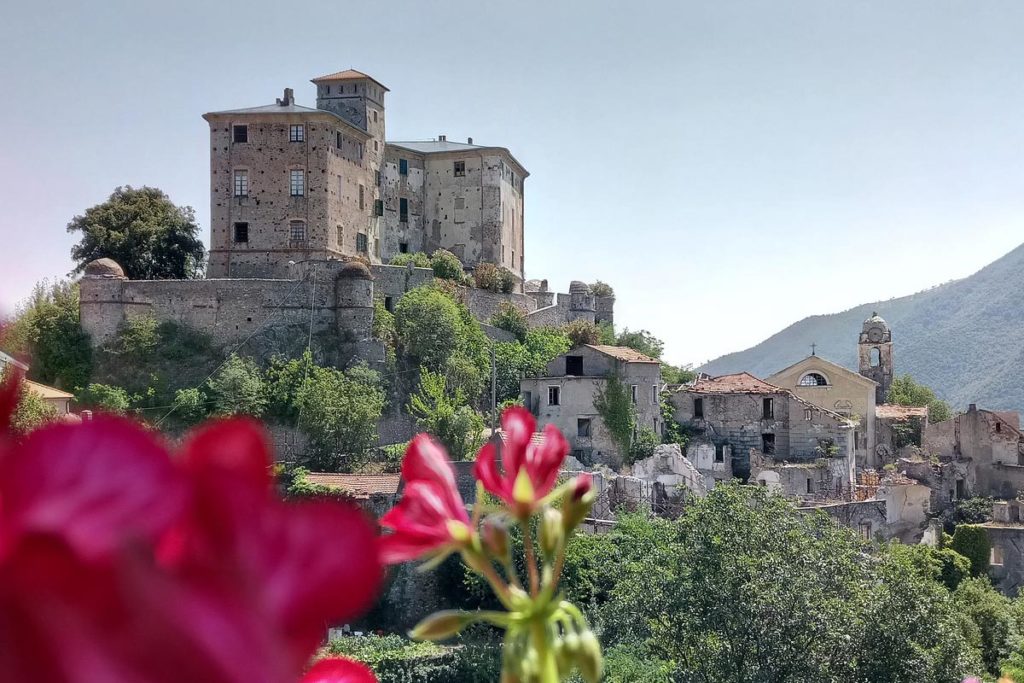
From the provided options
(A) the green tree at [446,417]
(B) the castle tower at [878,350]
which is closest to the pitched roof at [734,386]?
(A) the green tree at [446,417]

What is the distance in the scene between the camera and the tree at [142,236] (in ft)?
139

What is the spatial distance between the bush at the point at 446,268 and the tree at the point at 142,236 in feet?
31.5

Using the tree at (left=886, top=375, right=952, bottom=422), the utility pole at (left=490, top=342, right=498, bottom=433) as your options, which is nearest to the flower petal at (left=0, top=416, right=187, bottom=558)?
the utility pole at (left=490, top=342, right=498, bottom=433)

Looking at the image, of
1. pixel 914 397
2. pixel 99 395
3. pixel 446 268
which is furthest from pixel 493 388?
pixel 914 397

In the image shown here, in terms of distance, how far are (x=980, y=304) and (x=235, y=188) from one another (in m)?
154

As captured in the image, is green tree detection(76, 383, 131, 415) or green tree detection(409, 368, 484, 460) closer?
green tree detection(76, 383, 131, 415)

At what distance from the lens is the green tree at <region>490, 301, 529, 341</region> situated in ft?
146

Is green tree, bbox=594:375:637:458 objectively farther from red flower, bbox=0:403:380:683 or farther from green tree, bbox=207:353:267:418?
red flower, bbox=0:403:380:683

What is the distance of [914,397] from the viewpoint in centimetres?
6919

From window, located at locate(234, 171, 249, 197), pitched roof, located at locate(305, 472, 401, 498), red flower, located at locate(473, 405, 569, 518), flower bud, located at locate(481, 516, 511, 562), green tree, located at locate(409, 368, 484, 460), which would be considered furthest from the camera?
window, located at locate(234, 171, 249, 197)

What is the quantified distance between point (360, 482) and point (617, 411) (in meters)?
11.7

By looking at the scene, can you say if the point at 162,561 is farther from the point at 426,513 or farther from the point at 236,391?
the point at 236,391

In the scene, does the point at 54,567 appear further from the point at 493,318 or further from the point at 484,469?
the point at 493,318

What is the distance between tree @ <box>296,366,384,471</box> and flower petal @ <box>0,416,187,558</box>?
34.1 meters
